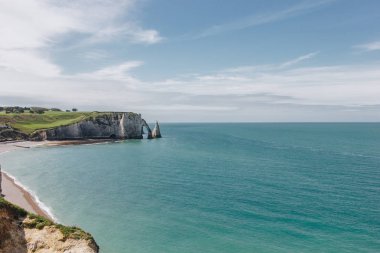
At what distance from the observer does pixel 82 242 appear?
2800 centimetres

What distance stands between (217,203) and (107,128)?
137199mm

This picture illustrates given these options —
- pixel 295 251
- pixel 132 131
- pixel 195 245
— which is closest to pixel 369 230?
pixel 295 251

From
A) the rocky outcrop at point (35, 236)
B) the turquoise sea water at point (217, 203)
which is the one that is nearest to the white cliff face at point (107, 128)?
the turquoise sea water at point (217, 203)

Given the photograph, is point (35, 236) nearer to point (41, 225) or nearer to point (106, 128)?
point (41, 225)

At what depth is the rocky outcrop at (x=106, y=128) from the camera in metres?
167

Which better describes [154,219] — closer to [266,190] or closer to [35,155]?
[266,190]

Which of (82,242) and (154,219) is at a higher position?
(82,242)

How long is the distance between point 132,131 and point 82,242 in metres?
159

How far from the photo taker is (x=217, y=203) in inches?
2094

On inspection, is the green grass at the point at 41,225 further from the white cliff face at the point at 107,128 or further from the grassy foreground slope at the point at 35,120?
the grassy foreground slope at the point at 35,120

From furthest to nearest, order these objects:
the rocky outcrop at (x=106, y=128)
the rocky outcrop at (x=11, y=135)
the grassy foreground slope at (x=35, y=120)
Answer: the rocky outcrop at (x=106, y=128)
the grassy foreground slope at (x=35, y=120)
the rocky outcrop at (x=11, y=135)

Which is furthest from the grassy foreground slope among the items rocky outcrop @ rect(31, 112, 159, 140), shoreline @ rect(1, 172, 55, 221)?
shoreline @ rect(1, 172, 55, 221)

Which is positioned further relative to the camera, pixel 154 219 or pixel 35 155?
pixel 35 155

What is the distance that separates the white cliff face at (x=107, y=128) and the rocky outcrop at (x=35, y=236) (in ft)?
472
